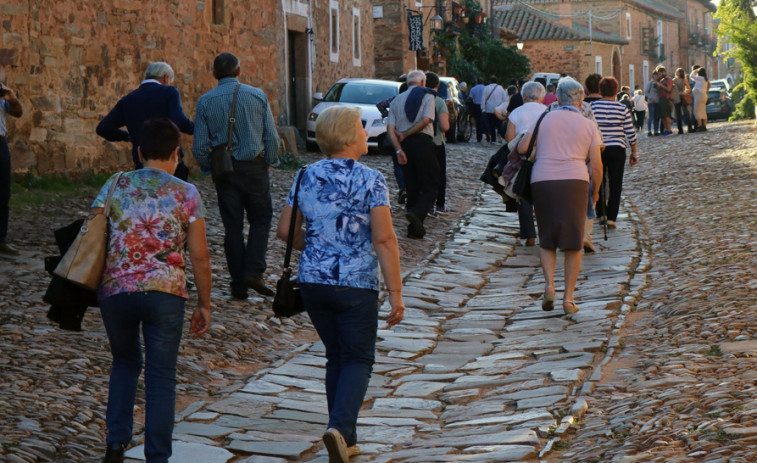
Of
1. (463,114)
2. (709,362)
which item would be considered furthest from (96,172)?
(463,114)

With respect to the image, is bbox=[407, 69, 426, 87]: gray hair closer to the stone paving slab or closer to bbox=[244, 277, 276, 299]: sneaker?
the stone paving slab

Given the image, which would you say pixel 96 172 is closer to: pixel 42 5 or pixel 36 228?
pixel 42 5

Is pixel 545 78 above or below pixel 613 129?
above

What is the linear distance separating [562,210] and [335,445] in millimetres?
3774

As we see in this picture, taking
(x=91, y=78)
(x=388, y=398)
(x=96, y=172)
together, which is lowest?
(x=388, y=398)

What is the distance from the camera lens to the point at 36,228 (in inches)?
438

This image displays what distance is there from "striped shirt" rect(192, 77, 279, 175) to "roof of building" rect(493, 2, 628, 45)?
156 ft

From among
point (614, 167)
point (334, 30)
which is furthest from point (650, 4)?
point (614, 167)

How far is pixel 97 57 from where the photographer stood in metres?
14.5

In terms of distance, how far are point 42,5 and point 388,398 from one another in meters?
8.94

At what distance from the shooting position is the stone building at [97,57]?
13.1 metres

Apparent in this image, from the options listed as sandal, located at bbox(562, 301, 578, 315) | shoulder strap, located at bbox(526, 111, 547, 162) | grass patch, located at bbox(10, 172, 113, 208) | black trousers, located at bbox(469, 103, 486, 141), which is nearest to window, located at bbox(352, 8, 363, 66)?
black trousers, located at bbox(469, 103, 486, 141)

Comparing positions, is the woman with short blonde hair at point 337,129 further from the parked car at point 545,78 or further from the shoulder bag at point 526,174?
the parked car at point 545,78

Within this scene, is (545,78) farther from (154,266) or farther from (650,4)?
(650,4)
